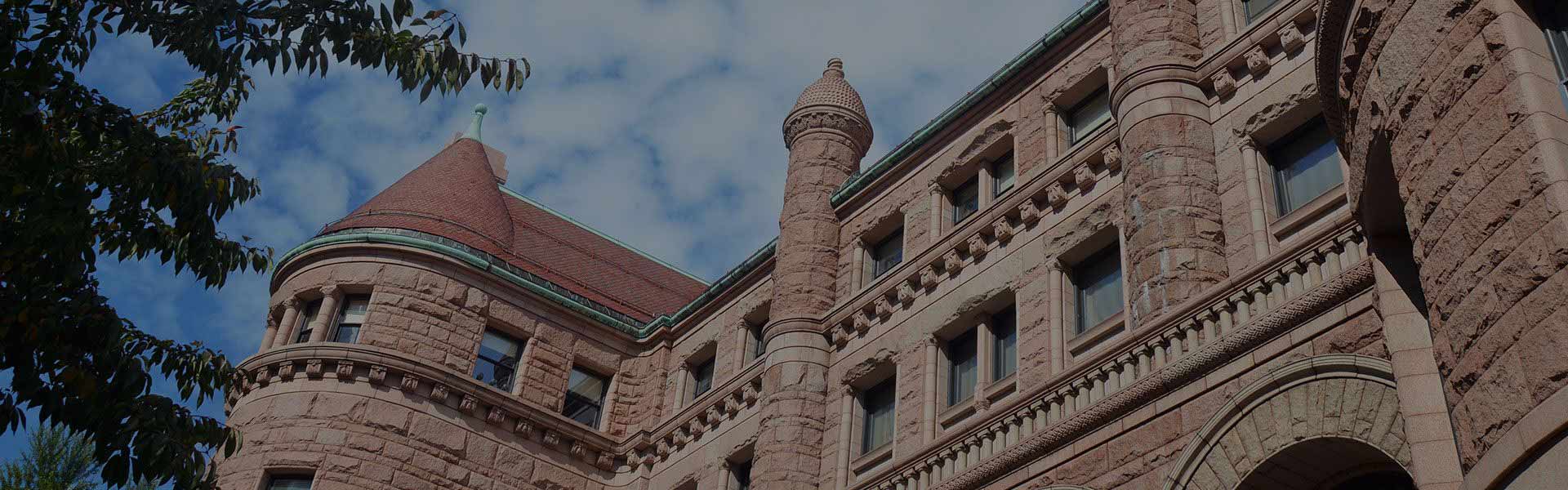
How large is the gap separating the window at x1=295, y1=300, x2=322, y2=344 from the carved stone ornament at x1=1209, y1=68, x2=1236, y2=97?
51.2 feet

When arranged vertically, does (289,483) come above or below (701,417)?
below

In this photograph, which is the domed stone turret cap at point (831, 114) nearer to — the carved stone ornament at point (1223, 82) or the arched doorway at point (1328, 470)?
the carved stone ornament at point (1223, 82)

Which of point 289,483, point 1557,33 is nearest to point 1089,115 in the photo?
point 1557,33

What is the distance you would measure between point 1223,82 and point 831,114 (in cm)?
944

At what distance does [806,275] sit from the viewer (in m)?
22.6

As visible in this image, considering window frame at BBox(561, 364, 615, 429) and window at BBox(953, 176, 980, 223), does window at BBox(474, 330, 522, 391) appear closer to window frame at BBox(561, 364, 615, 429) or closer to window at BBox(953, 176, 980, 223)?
window frame at BBox(561, 364, 615, 429)

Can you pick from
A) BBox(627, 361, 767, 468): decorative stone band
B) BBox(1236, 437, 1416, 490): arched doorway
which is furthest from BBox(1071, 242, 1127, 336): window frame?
BBox(627, 361, 767, 468): decorative stone band

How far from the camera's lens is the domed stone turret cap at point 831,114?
82.6ft

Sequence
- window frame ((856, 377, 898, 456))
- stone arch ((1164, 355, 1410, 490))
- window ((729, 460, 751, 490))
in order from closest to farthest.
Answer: stone arch ((1164, 355, 1410, 490)) → window frame ((856, 377, 898, 456)) → window ((729, 460, 751, 490))

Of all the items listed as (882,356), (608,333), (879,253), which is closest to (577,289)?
(608,333)

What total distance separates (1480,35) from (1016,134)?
1185 centimetres

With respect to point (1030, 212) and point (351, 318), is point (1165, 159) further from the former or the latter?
point (351, 318)

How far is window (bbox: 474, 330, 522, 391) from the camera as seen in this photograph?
2558cm

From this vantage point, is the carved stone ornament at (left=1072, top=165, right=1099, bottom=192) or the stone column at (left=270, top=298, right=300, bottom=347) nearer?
the carved stone ornament at (left=1072, top=165, right=1099, bottom=192)
